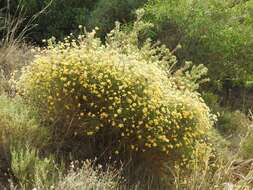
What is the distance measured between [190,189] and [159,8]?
405 cm

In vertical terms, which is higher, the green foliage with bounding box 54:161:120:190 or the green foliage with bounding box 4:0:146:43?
the green foliage with bounding box 4:0:146:43

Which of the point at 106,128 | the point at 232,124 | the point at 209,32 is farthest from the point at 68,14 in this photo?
the point at 106,128

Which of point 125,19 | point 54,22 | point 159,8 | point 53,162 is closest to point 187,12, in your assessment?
point 159,8

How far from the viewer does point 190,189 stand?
6.12m

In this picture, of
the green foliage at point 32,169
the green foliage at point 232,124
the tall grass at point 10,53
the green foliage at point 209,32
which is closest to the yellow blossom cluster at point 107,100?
the green foliage at point 32,169

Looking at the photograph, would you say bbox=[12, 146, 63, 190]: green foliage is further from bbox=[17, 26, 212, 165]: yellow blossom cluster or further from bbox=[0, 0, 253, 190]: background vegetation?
bbox=[17, 26, 212, 165]: yellow blossom cluster

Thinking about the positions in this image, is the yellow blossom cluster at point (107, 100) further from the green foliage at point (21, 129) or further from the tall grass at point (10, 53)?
the tall grass at point (10, 53)

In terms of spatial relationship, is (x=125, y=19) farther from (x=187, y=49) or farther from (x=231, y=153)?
(x=231, y=153)

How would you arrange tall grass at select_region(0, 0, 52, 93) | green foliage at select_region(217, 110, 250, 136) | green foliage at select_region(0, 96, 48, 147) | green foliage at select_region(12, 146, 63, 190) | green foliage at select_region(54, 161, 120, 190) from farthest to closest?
green foliage at select_region(217, 110, 250, 136) → tall grass at select_region(0, 0, 52, 93) → green foliage at select_region(0, 96, 48, 147) → green foliage at select_region(12, 146, 63, 190) → green foliage at select_region(54, 161, 120, 190)

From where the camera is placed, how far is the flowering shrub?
6055 mm

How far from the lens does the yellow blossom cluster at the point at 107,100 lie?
605 centimetres

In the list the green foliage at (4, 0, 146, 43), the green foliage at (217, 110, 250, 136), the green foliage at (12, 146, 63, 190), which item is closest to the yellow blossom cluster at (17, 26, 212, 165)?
the green foliage at (12, 146, 63, 190)

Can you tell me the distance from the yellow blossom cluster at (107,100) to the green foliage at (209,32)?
132 inches

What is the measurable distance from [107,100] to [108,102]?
21 millimetres
